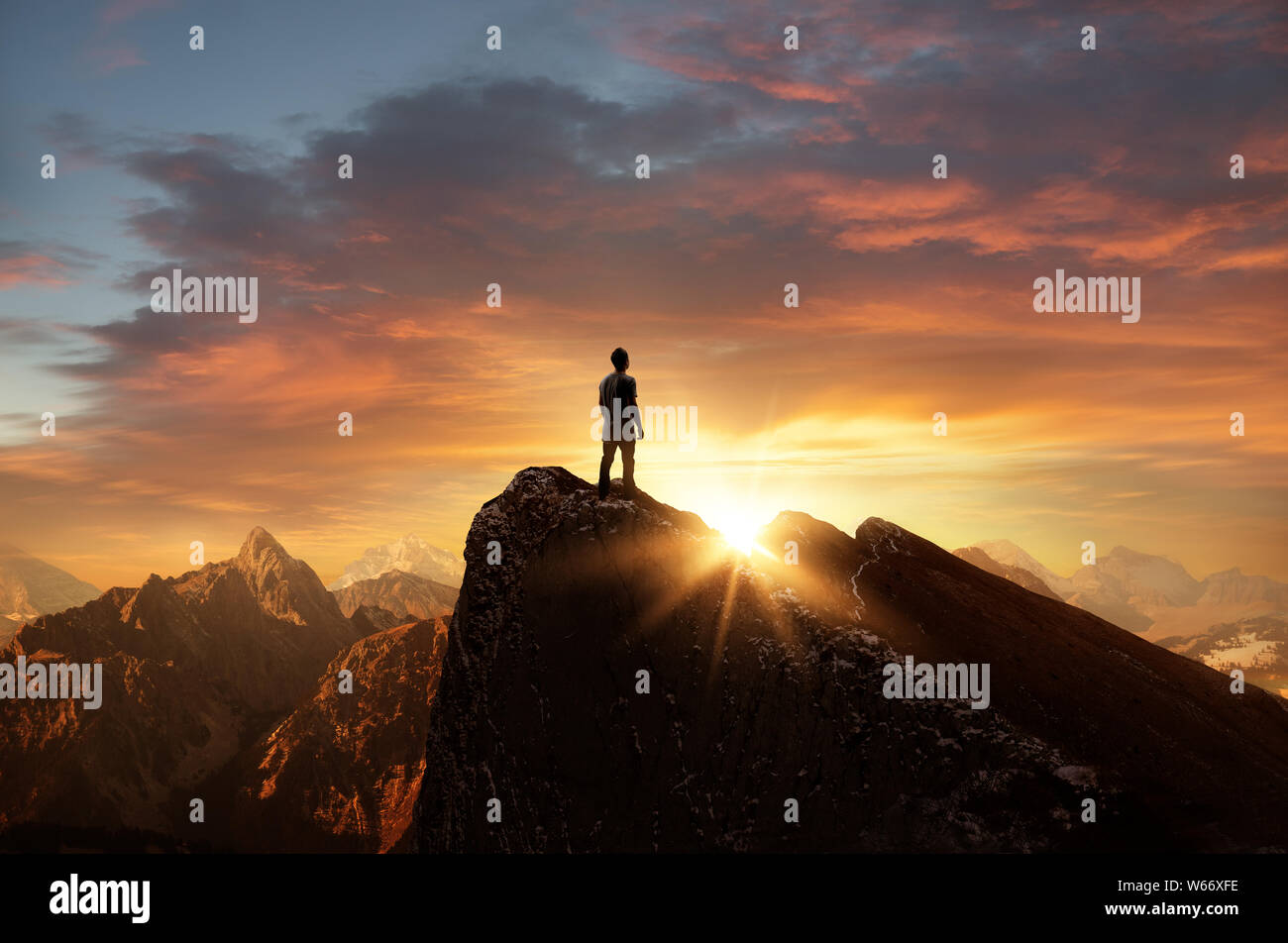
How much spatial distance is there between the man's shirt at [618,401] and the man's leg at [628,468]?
1.55m

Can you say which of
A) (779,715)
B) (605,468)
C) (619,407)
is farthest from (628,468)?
(779,715)

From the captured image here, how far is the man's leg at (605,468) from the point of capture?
34000 mm

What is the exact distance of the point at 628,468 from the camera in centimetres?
3559

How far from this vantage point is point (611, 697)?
34094 millimetres

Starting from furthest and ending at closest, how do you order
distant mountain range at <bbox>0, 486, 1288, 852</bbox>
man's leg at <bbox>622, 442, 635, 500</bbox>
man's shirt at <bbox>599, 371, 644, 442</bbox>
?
man's leg at <bbox>622, 442, 635, 500</bbox> → man's shirt at <bbox>599, 371, 644, 442</bbox> → distant mountain range at <bbox>0, 486, 1288, 852</bbox>

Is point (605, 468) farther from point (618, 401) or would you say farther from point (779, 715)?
point (779, 715)

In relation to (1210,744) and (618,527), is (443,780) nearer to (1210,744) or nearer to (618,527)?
(618,527)

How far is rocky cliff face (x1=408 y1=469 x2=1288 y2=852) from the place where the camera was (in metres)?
29.2

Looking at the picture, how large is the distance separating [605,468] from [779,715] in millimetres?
11704

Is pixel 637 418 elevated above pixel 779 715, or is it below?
above

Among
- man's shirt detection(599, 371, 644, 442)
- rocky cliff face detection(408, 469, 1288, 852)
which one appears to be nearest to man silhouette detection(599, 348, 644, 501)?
man's shirt detection(599, 371, 644, 442)

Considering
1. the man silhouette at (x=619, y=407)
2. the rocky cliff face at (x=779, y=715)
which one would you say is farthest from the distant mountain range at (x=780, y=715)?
the man silhouette at (x=619, y=407)

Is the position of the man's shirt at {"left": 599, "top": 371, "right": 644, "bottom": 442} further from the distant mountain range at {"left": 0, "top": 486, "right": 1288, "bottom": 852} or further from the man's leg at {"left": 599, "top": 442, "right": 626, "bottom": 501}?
the distant mountain range at {"left": 0, "top": 486, "right": 1288, "bottom": 852}

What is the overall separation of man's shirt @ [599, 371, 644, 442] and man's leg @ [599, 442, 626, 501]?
58.9 inches
